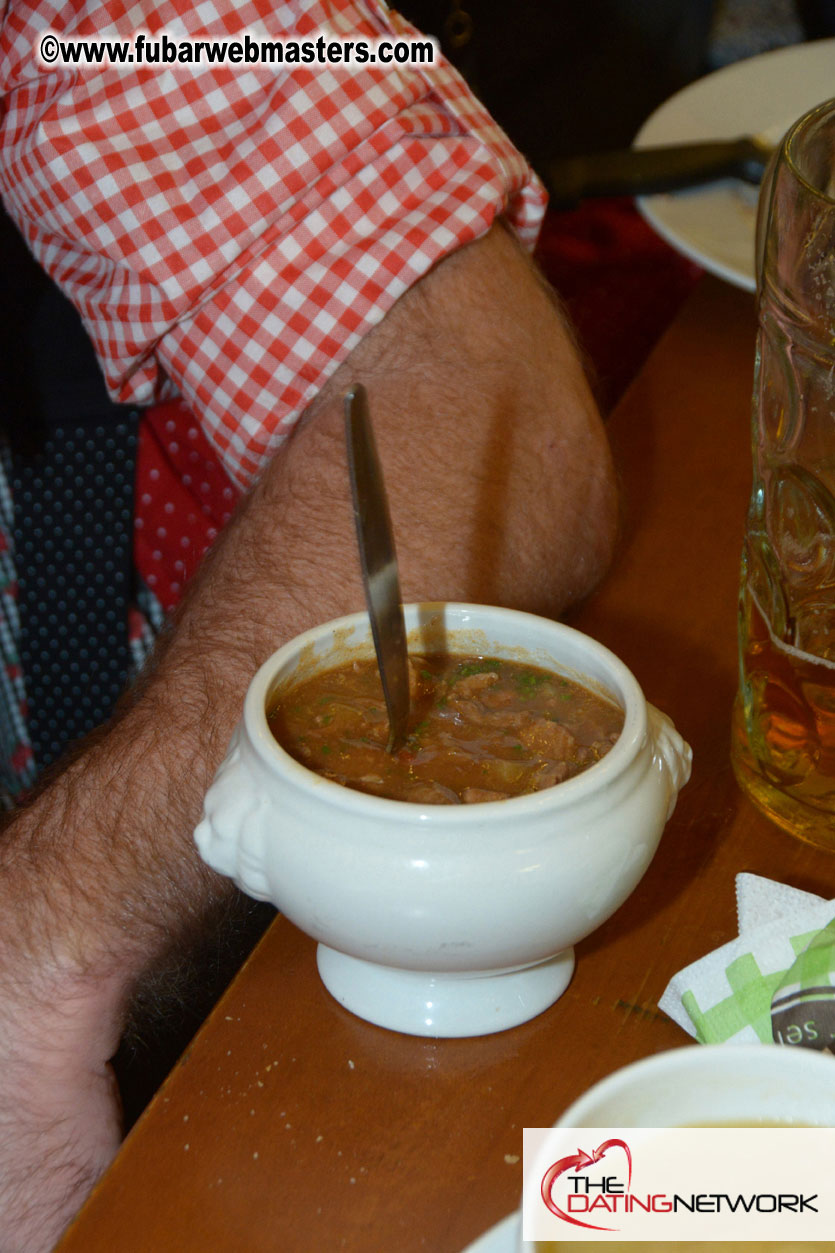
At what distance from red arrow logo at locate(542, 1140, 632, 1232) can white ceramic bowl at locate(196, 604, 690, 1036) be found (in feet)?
0.37

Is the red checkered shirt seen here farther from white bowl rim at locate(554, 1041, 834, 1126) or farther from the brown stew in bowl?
white bowl rim at locate(554, 1041, 834, 1126)

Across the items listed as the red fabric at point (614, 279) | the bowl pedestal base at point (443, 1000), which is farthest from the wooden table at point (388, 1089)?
the red fabric at point (614, 279)

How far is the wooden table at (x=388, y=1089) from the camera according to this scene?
1.35 ft

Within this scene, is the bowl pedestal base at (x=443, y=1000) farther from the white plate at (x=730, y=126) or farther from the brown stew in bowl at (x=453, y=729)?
the white plate at (x=730, y=126)

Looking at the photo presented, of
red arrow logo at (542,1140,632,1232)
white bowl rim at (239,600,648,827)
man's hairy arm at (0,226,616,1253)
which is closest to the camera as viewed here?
red arrow logo at (542,1140,632,1232)

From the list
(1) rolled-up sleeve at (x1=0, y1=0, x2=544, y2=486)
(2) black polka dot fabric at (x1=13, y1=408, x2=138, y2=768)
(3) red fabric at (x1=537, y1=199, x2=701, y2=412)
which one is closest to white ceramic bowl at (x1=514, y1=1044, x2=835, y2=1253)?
(1) rolled-up sleeve at (x1=0, y1=0, x2=544, y2=486)

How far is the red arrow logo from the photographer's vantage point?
28 cm

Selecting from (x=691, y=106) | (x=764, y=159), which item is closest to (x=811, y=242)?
(x=764, y=159)

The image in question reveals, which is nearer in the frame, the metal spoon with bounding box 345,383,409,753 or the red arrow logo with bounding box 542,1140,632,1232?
the red arrow logo with bounding box 542,1140,632,1232

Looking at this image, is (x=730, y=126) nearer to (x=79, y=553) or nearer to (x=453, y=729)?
(x=79, y=553)

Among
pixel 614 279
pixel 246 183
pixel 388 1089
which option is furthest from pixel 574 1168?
pixel 614 279

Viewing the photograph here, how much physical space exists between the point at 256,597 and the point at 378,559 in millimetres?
274

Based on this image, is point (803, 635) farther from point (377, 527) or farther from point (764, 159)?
point (764, 159)

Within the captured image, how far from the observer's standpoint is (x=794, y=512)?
1.75ft
